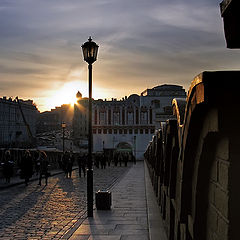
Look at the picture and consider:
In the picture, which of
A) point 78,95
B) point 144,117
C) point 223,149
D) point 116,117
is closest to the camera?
point 223,149

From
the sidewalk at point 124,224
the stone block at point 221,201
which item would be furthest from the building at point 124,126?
the stone block at point 221,201

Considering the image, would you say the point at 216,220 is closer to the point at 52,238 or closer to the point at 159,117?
the point at 52,238

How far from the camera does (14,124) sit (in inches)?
2960

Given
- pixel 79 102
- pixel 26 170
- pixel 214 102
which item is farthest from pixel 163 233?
pixel 79 102

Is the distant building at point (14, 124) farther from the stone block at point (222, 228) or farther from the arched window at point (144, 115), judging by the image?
the stone block at point (222, 228)

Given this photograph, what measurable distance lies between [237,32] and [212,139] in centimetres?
94

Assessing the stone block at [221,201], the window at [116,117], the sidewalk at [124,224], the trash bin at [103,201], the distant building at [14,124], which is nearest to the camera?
the stone block at [221,201]

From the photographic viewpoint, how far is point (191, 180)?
3.52 meters

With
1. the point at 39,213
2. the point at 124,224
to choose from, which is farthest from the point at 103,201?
the point at 124,224

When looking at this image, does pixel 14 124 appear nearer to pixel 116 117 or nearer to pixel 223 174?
pixel 116 117

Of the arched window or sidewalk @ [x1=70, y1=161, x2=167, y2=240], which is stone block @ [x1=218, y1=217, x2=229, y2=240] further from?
the arched window

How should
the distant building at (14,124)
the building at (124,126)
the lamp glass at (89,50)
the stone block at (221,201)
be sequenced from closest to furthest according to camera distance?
the stone block at (221,201)
the lamp glass at (89,50)
the building at (124,126)
the distant building at (14,124)

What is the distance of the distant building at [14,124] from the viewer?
70.4m

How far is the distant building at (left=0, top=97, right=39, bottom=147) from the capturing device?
70375 mm
